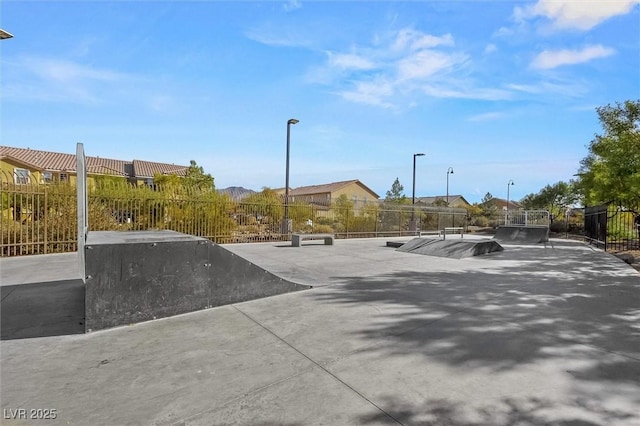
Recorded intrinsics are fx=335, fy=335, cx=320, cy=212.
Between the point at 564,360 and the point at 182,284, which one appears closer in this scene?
the point at 564,360

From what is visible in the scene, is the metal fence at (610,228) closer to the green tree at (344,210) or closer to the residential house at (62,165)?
the green tree at (344,210)

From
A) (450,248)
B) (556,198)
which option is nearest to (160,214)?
(450,248)

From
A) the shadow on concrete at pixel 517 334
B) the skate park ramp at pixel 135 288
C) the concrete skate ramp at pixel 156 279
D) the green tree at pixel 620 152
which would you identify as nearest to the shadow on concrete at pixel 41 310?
the skate park ramp at pixel 135 288

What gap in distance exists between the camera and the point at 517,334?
13.4ft

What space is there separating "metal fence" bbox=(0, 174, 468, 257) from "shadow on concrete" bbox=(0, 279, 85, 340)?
545cm

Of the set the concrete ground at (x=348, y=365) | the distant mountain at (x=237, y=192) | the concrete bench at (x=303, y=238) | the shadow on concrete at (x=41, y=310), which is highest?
the distant mountain at (x=237, y=192)

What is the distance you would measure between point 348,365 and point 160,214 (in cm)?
1161

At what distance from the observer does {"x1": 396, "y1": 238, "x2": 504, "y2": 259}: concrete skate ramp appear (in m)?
12.2

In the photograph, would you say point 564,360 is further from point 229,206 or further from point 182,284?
point 229,206

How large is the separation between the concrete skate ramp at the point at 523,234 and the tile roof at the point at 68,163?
33.9 metres

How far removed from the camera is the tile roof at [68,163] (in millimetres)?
37269

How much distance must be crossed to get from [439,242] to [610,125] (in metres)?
8.54

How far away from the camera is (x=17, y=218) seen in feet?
35.2

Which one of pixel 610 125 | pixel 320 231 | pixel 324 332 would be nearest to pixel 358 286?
pixel 324 332
